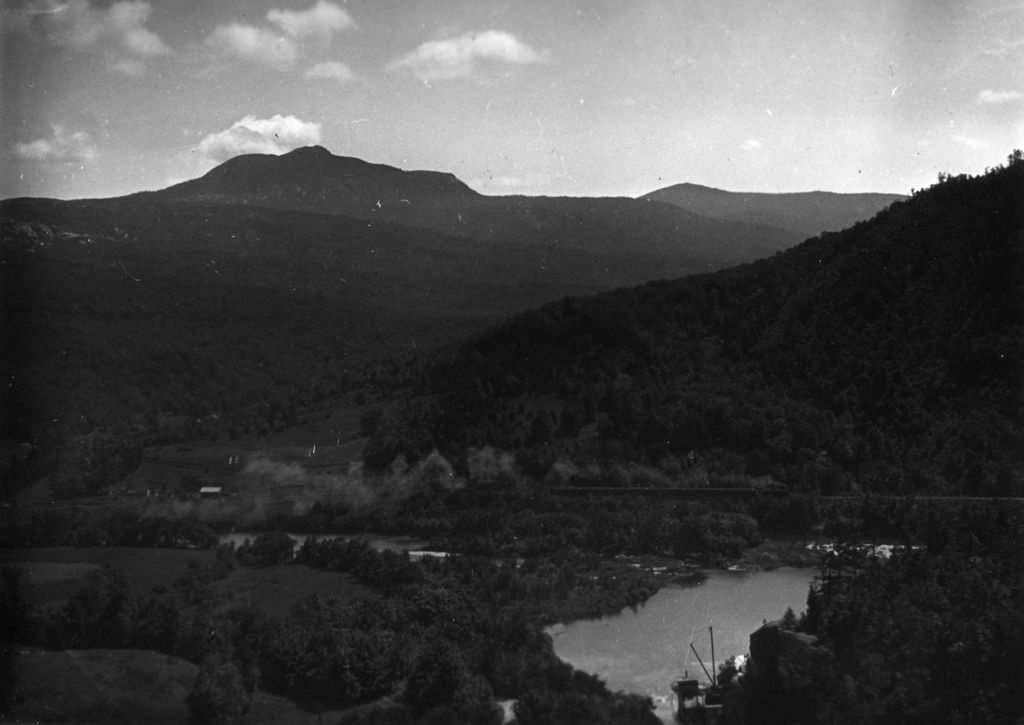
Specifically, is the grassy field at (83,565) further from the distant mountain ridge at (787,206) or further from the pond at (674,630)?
the distant mountain ridge at (787,206)

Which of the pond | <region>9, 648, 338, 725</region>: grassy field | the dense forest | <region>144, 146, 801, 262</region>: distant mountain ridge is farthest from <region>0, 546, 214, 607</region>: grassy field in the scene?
<region>144, 146, 801, 262</region>: distant mountain ridge

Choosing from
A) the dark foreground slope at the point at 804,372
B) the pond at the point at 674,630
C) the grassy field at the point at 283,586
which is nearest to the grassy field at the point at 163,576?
A: the grassy field at the point at 283,586

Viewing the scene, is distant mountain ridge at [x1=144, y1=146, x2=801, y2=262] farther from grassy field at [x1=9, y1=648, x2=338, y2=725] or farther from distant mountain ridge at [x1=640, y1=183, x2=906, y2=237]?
grassy field at [x1=9, y1=648, x2=338, y2=725]

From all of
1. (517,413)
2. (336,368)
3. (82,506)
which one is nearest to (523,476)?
(517,413)

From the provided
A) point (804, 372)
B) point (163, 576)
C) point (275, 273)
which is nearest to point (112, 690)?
point (163, 576)

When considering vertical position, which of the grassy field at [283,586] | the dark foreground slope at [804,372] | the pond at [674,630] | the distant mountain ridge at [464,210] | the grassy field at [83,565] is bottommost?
the pond at [674,630]

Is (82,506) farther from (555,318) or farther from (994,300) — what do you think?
(994,300)
